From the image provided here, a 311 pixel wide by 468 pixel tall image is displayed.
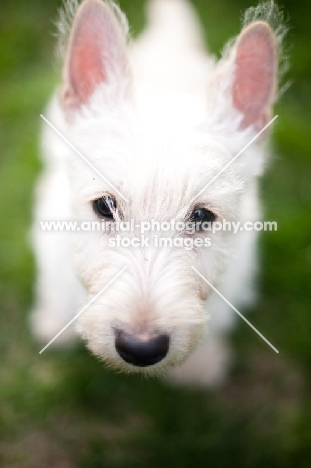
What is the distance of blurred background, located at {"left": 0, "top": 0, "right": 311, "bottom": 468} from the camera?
3.84m

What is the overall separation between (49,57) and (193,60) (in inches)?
101

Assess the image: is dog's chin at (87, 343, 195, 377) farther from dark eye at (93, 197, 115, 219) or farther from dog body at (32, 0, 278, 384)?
dark eye at (93, 197, 115, 219)

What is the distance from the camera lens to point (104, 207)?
272 centimetres

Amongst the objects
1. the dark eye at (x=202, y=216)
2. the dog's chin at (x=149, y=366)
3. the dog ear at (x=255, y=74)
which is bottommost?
the dog's chin at (x=149, y=366)

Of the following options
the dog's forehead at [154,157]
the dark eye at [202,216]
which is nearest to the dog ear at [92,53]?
the dog's forehead at [154,157]

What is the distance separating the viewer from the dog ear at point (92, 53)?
8.92 ft

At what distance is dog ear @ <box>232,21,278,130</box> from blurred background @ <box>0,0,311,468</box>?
208 cm

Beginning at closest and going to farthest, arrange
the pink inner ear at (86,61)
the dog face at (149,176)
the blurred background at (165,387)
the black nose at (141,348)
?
the black nose at (141,348) → the dog face at (149,176) → the pink inner ear at (86,61) → the blurred background at (165,387)

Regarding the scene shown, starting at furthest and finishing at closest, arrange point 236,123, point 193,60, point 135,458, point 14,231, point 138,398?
point 14,231 < point 193,60 < point 138,398 < point 135,458 < point 236,123

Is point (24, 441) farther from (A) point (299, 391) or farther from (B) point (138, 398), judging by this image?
(A) point (299, 391)

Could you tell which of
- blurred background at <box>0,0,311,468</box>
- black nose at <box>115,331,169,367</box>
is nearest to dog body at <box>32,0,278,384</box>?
black nose at <box>115,331,169,367</box>

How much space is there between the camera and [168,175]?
8.23ft

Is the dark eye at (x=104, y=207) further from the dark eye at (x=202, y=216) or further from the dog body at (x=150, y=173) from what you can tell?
the dark eye at (x=202, y=216)

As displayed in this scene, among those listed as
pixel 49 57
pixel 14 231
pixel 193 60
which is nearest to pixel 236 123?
pixel 193 60
